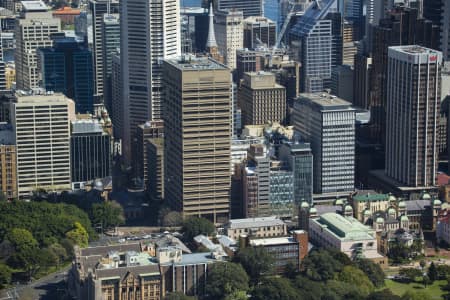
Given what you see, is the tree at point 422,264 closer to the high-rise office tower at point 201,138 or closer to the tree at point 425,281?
the tree at point 425,281

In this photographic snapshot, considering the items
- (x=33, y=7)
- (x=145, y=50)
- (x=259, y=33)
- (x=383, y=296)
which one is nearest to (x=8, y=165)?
(x=145, y=50)

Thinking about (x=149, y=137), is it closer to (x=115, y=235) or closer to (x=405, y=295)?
(x=115, y=235)

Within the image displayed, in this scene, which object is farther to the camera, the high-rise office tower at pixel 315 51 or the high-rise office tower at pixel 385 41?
the high-rise office tower at pixel 315 51

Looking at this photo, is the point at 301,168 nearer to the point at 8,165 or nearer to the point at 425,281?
the point at 425,281

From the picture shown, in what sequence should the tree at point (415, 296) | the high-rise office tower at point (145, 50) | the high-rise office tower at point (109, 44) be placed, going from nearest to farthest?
1. the tree at point (415, 296)
2. the high-rise office tower at point (145, 50)
3. the high-rise office tower at point (109, 44)

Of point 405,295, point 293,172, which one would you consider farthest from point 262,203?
point 405,295

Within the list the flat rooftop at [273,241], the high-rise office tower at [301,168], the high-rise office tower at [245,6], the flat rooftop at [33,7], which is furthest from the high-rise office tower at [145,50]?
the high-rise office tower at [245,6]
